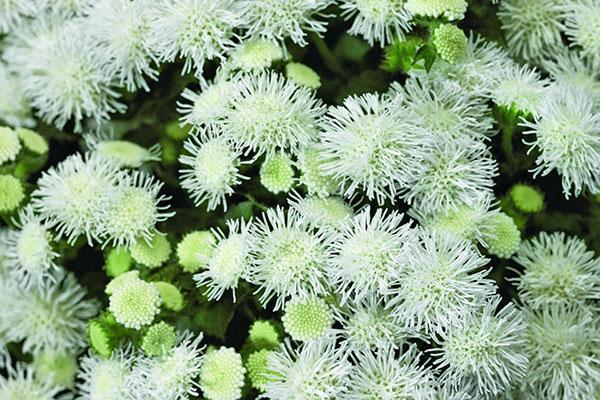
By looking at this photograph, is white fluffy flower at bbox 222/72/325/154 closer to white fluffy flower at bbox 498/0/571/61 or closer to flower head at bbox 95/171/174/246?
flower head at bbox 95/171/174/246

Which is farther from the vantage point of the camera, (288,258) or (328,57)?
(328,57)

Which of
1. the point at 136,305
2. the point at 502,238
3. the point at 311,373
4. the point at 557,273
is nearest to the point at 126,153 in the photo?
the point at 136,305

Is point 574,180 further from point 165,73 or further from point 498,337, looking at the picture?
point 165,73

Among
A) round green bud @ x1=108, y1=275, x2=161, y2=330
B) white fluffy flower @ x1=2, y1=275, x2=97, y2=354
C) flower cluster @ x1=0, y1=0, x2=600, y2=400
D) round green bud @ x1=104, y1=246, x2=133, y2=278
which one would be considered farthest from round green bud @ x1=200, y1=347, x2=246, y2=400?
white fluffy flower @ x1=2, y1=275, x2=97, y2=354

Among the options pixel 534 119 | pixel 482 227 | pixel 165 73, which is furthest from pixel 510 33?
pixel 165 73

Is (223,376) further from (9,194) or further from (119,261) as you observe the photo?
(9,194)

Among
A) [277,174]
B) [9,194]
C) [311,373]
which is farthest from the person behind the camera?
[9,194]

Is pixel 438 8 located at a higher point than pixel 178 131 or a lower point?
higher

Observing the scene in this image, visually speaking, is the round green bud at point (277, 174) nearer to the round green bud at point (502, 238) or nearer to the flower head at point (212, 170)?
the flower head at point (212, 170)
